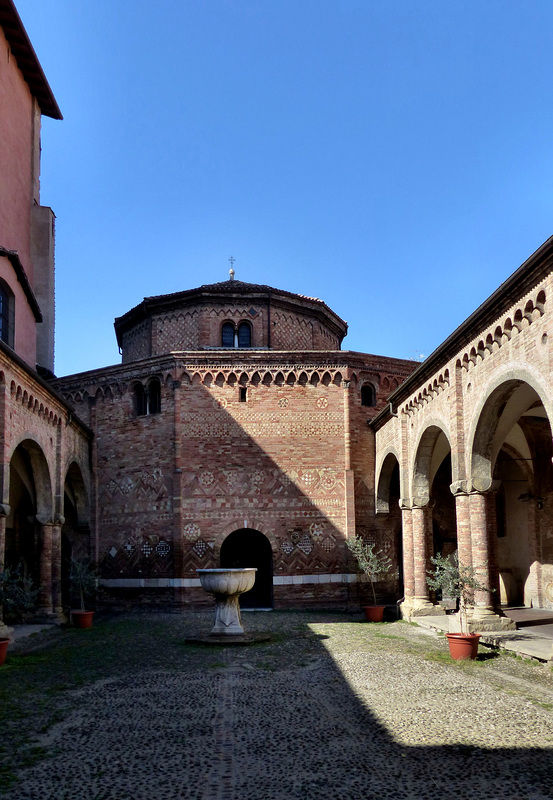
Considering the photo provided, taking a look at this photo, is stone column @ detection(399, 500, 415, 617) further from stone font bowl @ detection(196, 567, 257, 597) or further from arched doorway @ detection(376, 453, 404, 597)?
stone font bowl @ detection(196, 567, 257, 597)

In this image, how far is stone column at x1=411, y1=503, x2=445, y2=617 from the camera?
17.2 metres

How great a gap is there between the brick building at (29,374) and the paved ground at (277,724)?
464 centimetres

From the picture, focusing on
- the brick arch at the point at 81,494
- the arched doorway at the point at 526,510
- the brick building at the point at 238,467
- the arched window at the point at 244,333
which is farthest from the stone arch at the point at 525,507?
the brick arch at the point at 81,494

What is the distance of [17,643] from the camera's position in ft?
45.8

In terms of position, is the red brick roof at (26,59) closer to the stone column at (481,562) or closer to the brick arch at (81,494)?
the brick arch at (81,494)

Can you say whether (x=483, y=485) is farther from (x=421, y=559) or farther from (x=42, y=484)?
(x=42, y=484)

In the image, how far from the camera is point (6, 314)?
18.7 meters

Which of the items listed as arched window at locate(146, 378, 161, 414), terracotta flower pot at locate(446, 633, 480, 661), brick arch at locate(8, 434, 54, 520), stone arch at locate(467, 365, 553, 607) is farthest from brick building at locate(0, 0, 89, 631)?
stone arch at locate(467, 365, 553, 607)

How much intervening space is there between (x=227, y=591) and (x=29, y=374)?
242 inches

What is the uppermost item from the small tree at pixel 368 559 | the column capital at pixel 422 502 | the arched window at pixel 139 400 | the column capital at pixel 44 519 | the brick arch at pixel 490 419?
the arched window at pixel 139 400

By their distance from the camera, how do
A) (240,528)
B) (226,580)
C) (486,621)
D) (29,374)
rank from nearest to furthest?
(486,621) → (226,580) → (29,374) → (240,528)

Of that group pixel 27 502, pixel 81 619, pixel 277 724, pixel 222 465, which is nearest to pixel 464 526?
pixel 277 724

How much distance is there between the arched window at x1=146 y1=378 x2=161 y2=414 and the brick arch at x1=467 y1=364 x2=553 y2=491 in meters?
11.4

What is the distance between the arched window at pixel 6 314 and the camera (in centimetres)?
1844
